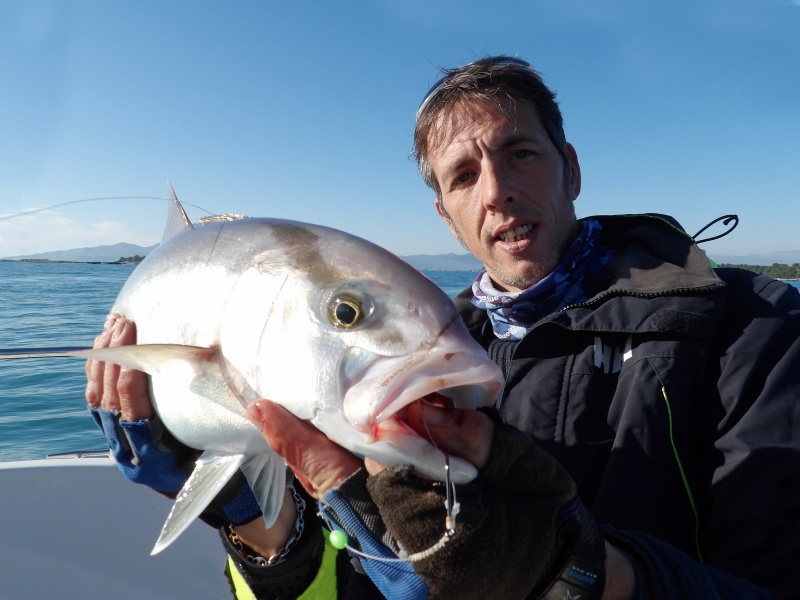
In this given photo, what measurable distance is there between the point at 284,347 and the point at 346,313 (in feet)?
0.59

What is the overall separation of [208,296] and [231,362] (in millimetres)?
239

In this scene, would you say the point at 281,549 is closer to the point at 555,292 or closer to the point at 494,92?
the point at 555,292

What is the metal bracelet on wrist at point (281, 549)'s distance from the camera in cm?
203

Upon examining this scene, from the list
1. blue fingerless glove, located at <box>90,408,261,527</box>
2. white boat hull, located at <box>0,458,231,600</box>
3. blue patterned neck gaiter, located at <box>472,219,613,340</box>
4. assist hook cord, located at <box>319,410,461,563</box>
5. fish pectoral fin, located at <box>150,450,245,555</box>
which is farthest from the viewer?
white boat hull, located at <box>0,458,231,600</box>

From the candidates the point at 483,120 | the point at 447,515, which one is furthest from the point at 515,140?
the point at 447,515

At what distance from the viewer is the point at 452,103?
2.92 meters

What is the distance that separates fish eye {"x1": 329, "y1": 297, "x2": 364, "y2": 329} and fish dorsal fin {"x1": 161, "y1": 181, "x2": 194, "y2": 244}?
3.45 feet

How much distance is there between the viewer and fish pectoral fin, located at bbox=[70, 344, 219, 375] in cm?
147

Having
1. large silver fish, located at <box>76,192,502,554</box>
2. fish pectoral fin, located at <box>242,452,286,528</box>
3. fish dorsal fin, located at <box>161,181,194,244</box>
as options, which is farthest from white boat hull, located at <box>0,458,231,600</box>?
fish pectoral fin, located at <box>242,452,286,528</box>

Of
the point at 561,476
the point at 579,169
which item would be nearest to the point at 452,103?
the point at 579,169

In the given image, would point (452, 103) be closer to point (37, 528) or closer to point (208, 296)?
point (208, 296)

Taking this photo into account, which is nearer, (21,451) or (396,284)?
(396,284)

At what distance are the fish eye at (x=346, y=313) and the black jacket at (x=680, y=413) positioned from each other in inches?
36.5

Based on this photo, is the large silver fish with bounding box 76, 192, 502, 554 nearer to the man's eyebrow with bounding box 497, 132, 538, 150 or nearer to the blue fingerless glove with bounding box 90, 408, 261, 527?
the blue fingerless glove with bounding box 90, 408, 261, 527
